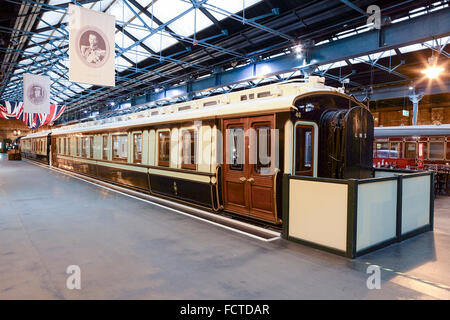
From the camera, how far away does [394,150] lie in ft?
53.6

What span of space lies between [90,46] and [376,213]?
7382 millimetres

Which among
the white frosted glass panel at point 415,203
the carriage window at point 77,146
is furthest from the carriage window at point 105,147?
the white frosted glass panel at point 415,203

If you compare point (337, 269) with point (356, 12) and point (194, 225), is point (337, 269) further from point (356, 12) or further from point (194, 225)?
point (356, 12)

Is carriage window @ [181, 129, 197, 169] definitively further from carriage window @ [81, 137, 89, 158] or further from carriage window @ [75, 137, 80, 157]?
carriage window @ [75, 137, 80, 157]

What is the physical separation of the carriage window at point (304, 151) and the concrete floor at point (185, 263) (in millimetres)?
1541

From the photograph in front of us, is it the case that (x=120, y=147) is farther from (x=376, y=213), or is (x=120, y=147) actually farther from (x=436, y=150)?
(x=436, y=150)

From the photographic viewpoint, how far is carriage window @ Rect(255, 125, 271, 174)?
6004 millimetres

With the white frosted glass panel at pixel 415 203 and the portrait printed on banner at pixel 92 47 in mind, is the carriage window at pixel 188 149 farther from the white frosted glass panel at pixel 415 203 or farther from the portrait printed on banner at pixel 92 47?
the white frosted glass panel at pixel 415 203

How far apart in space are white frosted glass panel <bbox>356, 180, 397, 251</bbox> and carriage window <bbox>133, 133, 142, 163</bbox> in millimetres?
7869

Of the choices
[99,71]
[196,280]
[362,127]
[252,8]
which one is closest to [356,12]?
[252,8]

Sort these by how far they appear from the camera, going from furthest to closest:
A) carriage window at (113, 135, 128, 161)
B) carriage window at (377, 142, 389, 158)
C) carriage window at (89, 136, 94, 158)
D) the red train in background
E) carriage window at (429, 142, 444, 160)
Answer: carriage window at (377, 142, 389, 158)
carriage window at (89, 136, 94, 158)
carriage window at (429, 142, 444, 160)
the red train in background
carriage window at (113, 135, 128, 161)

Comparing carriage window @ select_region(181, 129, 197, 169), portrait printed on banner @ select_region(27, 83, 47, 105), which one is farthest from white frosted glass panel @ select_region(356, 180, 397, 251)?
portrait printed on banner @ select_region(27, 83, 47, 105)

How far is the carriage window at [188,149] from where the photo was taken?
25.7ft
